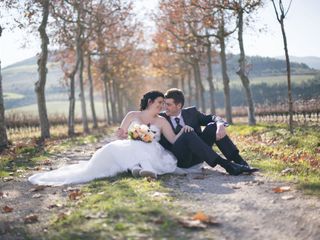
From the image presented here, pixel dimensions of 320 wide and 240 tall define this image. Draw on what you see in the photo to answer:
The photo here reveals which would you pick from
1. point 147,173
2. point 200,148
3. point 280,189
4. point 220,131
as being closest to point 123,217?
point 280,189

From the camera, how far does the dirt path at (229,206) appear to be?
5.64m

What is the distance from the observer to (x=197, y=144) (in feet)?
31.3

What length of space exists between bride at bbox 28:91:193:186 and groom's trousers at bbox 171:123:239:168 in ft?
0.58

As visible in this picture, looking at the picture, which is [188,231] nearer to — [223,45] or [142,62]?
[223,45]

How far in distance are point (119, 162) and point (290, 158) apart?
15.3 ft

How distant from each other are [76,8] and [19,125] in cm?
2142

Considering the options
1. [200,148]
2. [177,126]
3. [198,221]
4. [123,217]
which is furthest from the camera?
[177,126]

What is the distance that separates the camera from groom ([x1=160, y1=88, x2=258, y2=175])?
9.52m

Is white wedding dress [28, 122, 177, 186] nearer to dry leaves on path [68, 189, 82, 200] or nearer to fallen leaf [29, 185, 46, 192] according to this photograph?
fallen leaf [29, 185, 46, 192]

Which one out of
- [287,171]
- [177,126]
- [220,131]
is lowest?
[287,171]

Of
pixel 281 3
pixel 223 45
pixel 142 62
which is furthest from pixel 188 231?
pixel 142 62

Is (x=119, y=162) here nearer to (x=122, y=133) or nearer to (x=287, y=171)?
(x=122, y=133)

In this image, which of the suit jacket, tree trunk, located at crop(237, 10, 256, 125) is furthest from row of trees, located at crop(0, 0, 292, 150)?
the suit jacket

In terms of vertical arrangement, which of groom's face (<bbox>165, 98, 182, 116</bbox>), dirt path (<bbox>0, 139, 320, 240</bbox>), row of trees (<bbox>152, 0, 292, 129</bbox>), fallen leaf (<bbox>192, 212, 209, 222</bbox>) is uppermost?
row of trees (<bbox>152, 0, 292, 129</bbox>)
